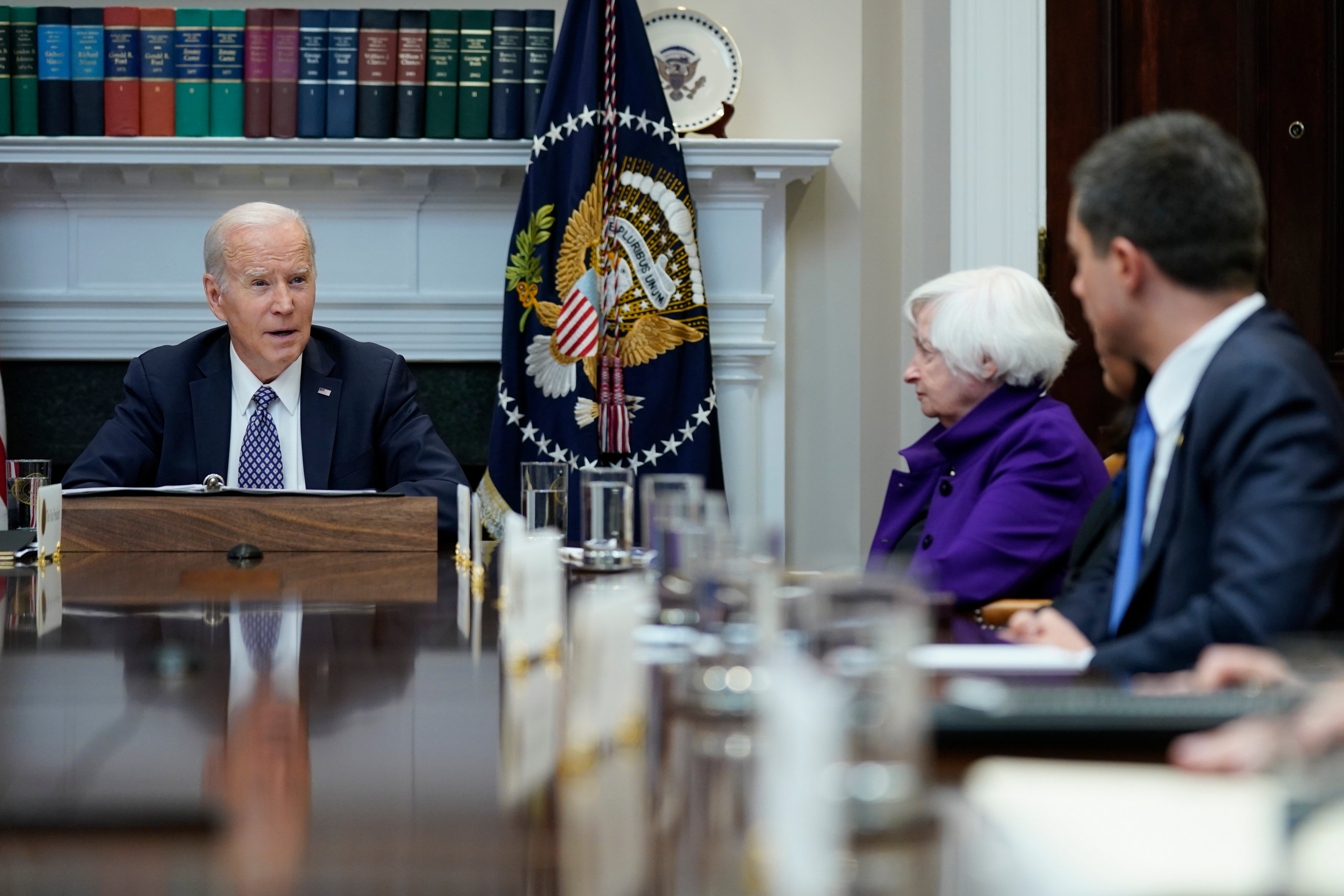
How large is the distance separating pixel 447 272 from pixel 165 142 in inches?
31.9

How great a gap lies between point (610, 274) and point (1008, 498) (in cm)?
160

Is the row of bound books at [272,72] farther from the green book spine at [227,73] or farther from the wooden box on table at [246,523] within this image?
the wooden box on table at [246,523]

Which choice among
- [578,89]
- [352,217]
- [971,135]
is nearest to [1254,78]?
[971,135]

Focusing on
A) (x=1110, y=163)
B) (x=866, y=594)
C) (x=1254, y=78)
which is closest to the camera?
(x=866, y=594)

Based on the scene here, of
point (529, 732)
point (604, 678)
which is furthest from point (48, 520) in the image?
Answer: point (604, 678)

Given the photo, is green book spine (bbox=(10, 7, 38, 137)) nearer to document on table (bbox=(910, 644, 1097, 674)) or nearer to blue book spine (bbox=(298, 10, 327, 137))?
blue book spine (bbox=(298, 10, 327, 137))

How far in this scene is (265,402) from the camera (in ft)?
9.24

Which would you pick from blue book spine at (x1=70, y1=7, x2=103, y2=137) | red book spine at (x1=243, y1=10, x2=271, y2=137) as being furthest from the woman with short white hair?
blue book spine at (x1=70, y1=7, x2=103, y2=137)

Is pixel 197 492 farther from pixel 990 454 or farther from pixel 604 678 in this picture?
pixel 604 678

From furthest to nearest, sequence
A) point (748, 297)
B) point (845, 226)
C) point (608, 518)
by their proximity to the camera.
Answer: point (845, 226)
point (748, 297)
point (608, 518)

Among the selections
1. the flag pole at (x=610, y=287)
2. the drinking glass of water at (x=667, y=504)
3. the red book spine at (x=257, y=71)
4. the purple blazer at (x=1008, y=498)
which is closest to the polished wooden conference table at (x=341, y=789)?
the drinking glass of water at (x=667, y=504)

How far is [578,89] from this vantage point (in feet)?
11.4

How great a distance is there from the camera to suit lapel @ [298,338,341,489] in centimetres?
279

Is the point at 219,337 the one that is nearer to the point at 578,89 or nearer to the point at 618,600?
the point at 578,89
